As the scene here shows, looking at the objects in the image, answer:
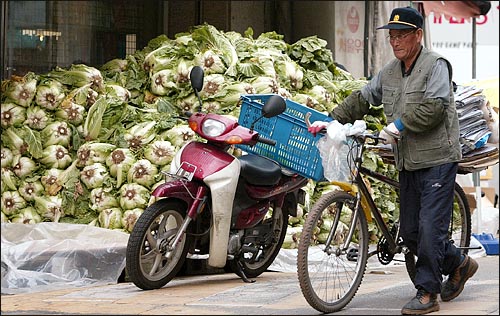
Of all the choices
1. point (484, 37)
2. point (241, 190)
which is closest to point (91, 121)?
point (241, 190)

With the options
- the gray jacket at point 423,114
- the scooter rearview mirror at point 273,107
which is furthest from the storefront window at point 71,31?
the gray jacket at point 423,114

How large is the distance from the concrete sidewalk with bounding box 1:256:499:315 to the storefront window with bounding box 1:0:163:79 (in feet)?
10.1

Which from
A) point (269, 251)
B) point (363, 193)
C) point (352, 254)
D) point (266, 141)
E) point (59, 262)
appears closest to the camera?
point (352, 254)

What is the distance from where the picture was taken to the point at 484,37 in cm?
1786

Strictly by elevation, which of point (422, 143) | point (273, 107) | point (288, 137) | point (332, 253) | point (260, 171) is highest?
point (273, 107)

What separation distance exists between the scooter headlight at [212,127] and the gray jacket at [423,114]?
1.40 metres

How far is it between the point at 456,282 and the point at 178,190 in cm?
205

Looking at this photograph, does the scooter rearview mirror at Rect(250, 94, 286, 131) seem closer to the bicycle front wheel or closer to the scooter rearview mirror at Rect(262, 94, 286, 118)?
the scooter rearview mirror at Rect(262, 94, 286, 118)

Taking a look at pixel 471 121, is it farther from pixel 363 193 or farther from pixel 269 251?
pixel 269 251

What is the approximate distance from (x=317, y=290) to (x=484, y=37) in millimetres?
12821

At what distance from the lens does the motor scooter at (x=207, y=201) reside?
7.08 m

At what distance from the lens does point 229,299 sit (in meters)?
6.65

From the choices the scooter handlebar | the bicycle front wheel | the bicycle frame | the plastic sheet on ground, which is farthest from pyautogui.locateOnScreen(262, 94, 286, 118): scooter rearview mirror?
the plastic sheet on ground

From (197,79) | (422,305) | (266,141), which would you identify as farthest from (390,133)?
(197,79)
